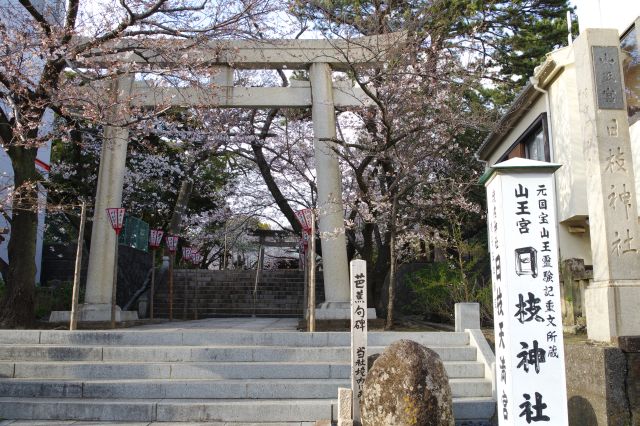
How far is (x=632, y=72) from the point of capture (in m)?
10.3

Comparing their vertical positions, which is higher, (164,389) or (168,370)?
(168,370)

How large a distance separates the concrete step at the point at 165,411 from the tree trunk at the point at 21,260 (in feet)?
13.6

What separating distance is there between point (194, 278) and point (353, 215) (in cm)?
749

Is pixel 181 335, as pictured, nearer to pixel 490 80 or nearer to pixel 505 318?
pixel 505 318

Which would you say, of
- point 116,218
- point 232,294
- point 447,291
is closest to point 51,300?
point 116,218

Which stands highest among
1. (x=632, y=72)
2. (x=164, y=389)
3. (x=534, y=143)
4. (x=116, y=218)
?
(x=632, y=72)

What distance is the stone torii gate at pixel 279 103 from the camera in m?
12.1

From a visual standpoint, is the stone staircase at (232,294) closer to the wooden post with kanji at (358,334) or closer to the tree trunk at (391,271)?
the tree trunk at (391,271)

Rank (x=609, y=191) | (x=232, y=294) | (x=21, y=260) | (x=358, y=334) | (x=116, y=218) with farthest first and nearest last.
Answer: (x=232, y=294) → (x=116, y=218) → (x=21, y=260) → (x=358, y=334) → (x=609, y=191)

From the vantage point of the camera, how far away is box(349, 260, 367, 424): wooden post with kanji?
19.9ft

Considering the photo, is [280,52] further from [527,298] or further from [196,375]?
[527,298]

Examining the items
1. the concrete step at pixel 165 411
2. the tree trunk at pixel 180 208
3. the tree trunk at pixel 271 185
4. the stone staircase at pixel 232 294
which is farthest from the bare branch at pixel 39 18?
the tree trunk at pixel 180 208

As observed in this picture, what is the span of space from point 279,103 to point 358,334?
8345mm

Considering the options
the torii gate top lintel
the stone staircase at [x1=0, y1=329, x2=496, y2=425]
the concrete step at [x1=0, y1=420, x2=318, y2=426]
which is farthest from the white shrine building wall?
the concrete step at [x1=0, y1=420, x2=318, y2=426]
